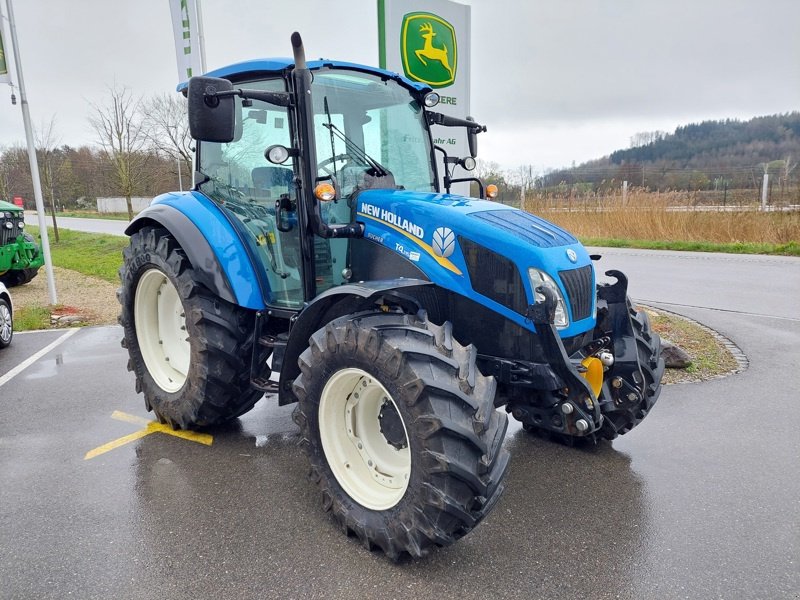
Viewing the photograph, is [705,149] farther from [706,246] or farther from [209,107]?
[209,107]

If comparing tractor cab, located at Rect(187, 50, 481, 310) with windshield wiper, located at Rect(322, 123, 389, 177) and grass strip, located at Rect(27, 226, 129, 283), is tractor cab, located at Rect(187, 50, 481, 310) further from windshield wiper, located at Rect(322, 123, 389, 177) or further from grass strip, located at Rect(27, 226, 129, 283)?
grass strip, located at Rect(27, 226, 129, 283)

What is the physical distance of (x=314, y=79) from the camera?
3527 mm

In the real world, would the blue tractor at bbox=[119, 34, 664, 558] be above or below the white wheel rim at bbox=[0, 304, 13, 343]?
above

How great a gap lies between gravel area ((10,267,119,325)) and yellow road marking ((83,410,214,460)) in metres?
4.22

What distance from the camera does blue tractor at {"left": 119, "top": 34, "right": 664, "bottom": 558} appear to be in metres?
2.63

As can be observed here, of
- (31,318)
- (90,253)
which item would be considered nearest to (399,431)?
(31,318)

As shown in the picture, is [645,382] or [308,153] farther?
[645,382]

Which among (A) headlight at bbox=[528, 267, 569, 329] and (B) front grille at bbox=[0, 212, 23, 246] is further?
(B) front grille at bbox=[0, 212, 23, 246]

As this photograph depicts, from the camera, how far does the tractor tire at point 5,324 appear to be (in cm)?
684

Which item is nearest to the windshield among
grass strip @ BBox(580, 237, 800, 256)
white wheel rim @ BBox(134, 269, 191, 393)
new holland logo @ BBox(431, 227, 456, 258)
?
new holland logo @ BBox(431, 227, 456, 258)

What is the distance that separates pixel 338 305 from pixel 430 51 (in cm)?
479

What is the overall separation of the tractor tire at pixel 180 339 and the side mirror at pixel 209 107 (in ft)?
3.80

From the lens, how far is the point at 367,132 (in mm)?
3707

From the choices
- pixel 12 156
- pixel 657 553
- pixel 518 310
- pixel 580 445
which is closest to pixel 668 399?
pixel 580 445
